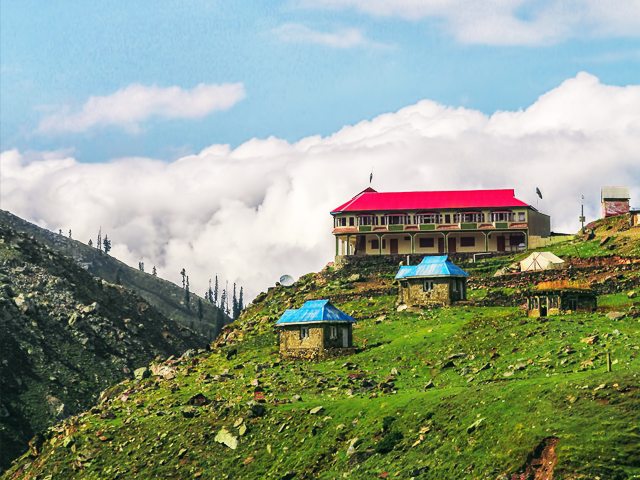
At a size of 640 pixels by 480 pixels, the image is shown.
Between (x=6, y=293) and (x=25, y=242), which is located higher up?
(x=25, y=242)

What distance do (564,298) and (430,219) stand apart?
43.7 meters

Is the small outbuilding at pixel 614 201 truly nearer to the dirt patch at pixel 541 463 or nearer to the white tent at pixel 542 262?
the white tent at pixel 542 262

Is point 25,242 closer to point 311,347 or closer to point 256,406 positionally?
point 311,347

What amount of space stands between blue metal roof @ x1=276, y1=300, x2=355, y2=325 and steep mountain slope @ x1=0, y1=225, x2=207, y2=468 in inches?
1565

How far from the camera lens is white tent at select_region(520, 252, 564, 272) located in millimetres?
94938

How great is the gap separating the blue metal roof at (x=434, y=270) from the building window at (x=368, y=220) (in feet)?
92.2

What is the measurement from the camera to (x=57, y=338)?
13025cm

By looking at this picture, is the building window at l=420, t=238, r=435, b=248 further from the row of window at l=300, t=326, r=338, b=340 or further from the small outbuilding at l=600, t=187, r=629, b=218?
the row of window at l=300, t=326, r=338, b=340

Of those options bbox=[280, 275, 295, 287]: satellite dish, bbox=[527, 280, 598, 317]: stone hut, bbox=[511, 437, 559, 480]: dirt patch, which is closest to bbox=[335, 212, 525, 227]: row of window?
bbox=[280, 275, 295, 287]: satellite dish

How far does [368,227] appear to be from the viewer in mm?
116875

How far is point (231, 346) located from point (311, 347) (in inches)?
617

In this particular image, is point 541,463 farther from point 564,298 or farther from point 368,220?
point 368,220

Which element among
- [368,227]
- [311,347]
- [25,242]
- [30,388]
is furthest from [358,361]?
[25,242]

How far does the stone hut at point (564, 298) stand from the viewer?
73.9m
